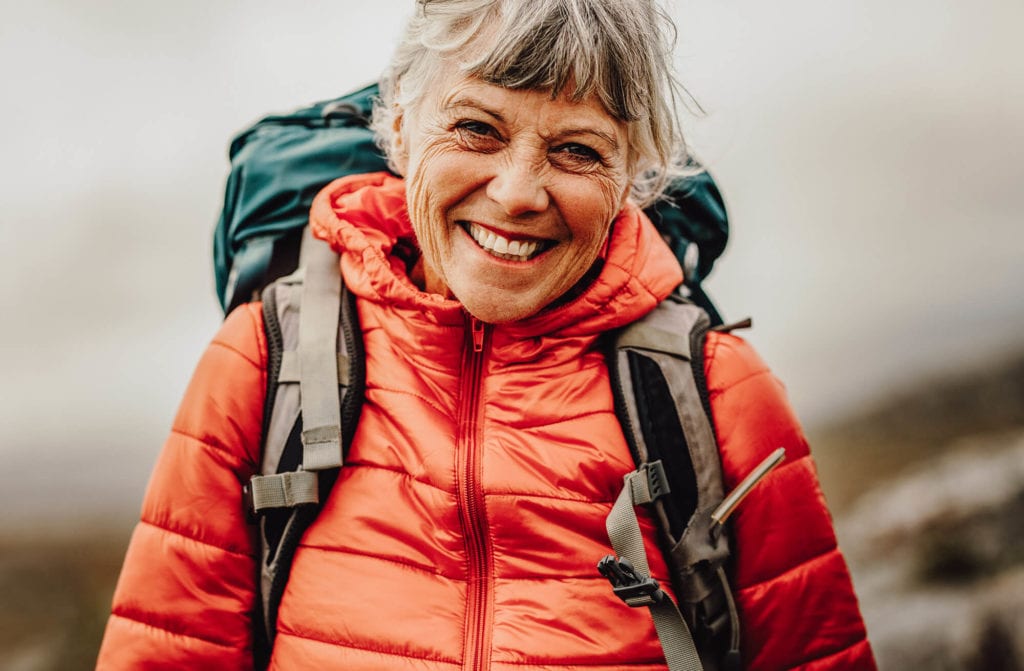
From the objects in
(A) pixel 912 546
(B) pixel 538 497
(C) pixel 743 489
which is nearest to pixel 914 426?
(A) pixel 912 546

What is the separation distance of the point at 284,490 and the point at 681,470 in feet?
2.84

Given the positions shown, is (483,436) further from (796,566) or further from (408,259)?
(796,566)

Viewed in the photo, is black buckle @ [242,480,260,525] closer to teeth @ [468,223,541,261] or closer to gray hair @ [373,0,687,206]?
teeth @ [468,223,541,261]

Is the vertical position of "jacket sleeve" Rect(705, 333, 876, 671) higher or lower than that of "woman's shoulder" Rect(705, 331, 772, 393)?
lower

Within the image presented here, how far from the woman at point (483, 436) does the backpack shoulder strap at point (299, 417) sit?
0.04 m

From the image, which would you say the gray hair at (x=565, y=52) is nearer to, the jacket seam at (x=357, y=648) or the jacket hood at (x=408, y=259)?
the jacket hood at (x=408, y=259)

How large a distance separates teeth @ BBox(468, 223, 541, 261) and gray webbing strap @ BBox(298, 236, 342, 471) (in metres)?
0.38

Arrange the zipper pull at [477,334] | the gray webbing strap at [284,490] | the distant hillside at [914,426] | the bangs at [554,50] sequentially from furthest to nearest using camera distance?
1. the distant hillside at [914,426]
2. the zipper pull at [477,334]
3. the gray webbing strap at [284,490]
4. the bangs at [554,50]

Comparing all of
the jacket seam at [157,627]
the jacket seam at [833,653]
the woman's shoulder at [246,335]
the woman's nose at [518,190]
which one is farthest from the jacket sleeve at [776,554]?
the jacket seam at [157,627]

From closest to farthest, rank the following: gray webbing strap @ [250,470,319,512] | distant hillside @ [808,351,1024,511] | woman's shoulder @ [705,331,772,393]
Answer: gray webbing strap @ [250,470,319,512] → woman's shoulder @ [705,331,772,393] → distant hillside @ [808,351,1024,511]

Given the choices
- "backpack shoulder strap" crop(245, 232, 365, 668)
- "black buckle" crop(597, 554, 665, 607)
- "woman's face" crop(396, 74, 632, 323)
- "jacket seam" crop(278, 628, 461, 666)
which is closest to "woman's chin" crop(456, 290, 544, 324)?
"woman's face" crop(396, 74, 632, 323)

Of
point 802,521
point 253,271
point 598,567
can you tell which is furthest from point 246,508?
point 802,521

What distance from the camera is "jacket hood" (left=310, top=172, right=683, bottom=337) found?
5.76ft

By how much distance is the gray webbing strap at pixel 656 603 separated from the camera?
1569 millimetres
